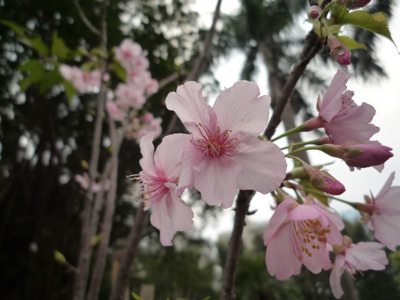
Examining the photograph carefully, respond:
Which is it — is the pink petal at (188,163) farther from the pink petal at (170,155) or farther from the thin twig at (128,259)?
A: the thin twig at (128,259)


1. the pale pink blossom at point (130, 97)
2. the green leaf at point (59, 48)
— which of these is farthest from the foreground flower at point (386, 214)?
the pale pink blossom at point (130, 97)

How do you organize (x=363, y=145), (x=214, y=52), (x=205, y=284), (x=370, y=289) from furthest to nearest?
(x=214, y=52), (x=205, y=284), (x=370, y=289), (x=363, y=145)

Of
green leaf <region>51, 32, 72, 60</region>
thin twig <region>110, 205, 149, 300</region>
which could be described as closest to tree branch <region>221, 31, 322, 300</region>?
thin twig <region>110, 205, 149, 300</region>

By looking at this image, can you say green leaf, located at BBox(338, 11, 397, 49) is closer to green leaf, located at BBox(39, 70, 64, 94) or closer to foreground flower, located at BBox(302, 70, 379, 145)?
foreground flower, located at BBox(302, 70, 379, 145)

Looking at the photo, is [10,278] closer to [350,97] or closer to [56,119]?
[56,119]

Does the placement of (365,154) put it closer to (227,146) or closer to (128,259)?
(227,146)

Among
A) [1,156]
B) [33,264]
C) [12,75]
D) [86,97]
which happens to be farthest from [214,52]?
[33,264]
